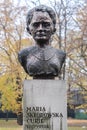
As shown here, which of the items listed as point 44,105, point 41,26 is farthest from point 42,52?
point 44,105

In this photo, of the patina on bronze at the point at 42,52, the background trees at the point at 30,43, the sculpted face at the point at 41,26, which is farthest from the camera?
the background trees at the point at 30,43

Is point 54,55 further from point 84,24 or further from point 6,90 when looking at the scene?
point 6,90

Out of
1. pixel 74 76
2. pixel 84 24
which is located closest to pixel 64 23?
pixel 84 24

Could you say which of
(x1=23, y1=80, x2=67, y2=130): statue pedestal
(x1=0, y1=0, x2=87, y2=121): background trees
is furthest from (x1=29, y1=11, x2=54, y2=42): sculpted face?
(x1=0, y1=0, x2=87, y2=121): background trees

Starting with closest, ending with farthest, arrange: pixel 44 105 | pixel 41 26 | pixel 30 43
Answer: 1. pixel 44 105
2. pixel 41 26
3. pixel 30 43

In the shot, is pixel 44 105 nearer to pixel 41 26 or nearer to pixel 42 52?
pixel 42 52

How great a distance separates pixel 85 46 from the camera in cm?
2405

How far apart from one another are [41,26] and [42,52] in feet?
Result: 1.89

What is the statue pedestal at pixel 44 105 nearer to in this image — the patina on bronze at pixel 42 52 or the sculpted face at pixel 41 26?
the patina on bronze at pixel 42 52

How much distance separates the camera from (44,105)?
9016mm

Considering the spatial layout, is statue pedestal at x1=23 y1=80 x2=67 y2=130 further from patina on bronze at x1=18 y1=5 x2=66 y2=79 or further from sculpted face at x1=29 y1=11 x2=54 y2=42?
sculpted face at x1=29 y1=11 x2=54 y2=42

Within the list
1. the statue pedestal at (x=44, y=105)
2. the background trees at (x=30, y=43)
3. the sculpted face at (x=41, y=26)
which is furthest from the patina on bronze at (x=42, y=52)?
the background trees at (x=30, y=43)

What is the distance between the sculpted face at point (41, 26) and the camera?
9.40m

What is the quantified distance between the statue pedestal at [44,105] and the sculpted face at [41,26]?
1026 millimetres
